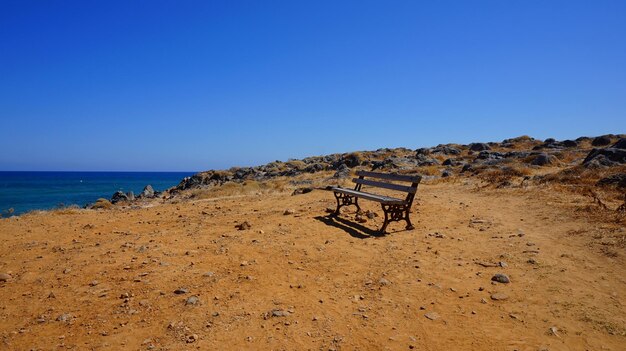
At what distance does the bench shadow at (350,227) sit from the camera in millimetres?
8109

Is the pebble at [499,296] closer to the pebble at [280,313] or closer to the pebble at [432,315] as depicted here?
the pebble at [432,315]

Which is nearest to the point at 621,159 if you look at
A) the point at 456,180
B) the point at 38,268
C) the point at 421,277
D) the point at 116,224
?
the point at 456,180

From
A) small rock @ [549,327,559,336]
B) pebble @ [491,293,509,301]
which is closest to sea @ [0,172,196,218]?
pebble @ [491,293,509,301]

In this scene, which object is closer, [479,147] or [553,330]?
[553,330]

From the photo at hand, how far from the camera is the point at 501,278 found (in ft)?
17.8

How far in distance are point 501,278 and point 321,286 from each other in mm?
2547

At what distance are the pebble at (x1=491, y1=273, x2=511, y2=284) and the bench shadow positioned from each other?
2.84 metres

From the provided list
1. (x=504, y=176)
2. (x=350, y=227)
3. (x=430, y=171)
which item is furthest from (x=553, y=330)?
(x=430, y=171)

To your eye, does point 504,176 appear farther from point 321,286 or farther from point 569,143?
point 569,143

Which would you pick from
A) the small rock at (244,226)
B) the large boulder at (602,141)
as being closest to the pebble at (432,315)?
→ the small rock at (244,226)

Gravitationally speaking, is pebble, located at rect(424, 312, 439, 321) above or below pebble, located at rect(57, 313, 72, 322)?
below

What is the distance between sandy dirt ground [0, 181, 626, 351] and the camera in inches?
160

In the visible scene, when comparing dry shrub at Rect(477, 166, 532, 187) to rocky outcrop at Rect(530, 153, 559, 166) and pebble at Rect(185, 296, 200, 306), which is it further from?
pebble at Rect(185, 296, 200, 306)

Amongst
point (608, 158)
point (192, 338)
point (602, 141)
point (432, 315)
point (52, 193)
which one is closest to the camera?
point (192, 338)
